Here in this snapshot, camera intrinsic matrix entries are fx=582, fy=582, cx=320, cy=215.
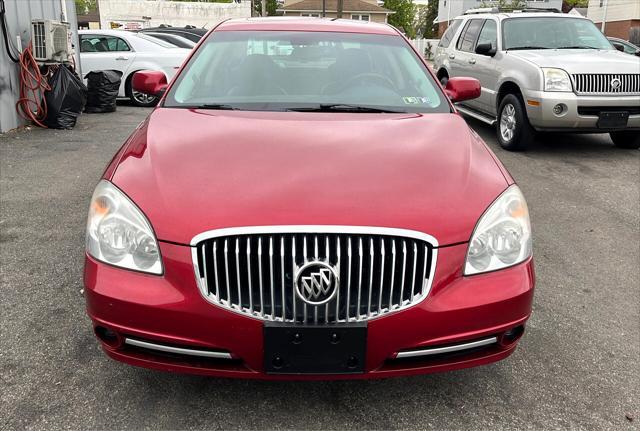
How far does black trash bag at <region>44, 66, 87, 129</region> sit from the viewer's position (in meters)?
8.84

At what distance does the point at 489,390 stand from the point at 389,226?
41.2 inches

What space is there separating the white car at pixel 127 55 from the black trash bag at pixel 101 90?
969mm

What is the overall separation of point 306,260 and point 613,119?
6.24 meters

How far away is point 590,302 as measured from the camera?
3.50 metres

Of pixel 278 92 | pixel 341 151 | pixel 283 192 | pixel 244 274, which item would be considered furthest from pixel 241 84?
pixel 244 274

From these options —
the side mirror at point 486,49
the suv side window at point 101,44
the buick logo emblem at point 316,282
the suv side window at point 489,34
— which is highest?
the suv side window at point 489,34

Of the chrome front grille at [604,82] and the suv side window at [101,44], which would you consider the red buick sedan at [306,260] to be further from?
the suv side window at [101,44]

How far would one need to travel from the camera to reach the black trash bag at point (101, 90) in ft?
35.4

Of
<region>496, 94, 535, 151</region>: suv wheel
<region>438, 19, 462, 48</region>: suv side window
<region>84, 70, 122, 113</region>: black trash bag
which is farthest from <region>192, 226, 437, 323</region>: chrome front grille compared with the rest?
<region>84, 70, 122, 113</region>: black trash bag

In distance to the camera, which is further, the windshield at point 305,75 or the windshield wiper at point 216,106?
the windshield at point 305,75

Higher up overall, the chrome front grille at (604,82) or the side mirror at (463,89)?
the side mirror at (463,89)

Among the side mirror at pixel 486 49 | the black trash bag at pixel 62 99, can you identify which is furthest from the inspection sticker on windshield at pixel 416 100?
the black trash bag at pixel 62 99

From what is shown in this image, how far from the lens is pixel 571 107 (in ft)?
22.4

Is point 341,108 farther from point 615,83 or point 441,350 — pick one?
point 615,83
